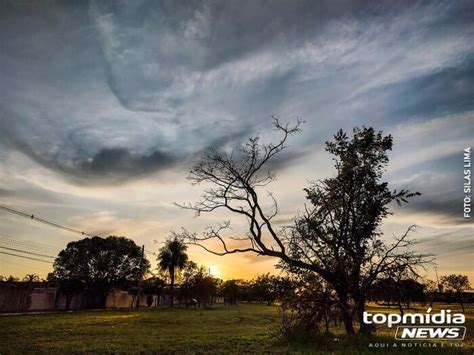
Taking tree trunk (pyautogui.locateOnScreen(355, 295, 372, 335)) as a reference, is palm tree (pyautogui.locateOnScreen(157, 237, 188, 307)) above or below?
above

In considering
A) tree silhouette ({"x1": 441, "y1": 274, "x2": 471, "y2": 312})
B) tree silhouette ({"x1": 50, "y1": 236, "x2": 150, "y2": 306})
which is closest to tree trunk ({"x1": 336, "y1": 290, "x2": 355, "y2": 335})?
tree silhouette ({"x1": 50, "y1": 236, "x2": 150, "y2": 306})

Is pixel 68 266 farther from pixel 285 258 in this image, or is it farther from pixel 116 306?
pixel 285 258

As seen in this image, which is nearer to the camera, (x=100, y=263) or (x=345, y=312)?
(x=345, y=312)

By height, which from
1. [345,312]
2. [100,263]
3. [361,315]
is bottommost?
[361,315]

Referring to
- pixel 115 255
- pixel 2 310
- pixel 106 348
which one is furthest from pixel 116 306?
pixel 106 348

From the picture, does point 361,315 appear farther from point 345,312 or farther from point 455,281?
point 455,281

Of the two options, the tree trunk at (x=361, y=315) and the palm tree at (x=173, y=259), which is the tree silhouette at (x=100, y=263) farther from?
the tree trunk at (x=361, y=315)

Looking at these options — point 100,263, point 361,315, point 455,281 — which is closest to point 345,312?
point 361,315

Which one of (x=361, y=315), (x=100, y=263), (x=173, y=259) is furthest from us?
(x=173, y=259)

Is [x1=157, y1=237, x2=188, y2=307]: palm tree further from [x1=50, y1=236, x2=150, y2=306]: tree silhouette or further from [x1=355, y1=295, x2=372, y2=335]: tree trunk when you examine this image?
[x1=355, y1=295, x2=372, y2=335]: tree trunk

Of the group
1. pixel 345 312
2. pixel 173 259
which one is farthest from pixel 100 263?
pixel 345 312

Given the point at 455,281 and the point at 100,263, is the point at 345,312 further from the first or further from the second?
the point at 455,281

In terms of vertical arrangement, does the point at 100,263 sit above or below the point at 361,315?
above

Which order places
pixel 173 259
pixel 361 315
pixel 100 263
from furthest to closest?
pixel 173 259 < pixel 100 263 < pixel 361 315
